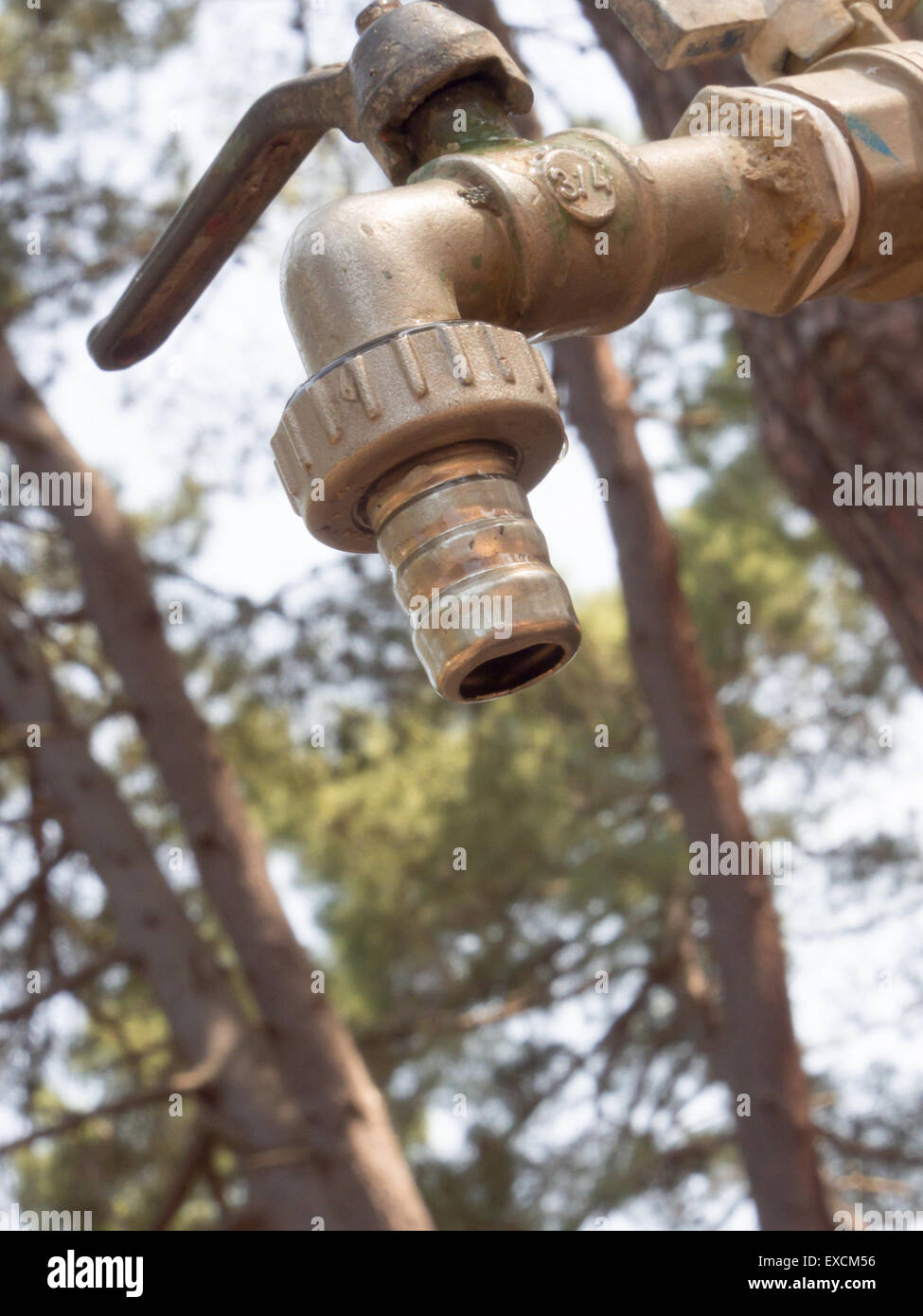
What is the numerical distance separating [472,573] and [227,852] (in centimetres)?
320

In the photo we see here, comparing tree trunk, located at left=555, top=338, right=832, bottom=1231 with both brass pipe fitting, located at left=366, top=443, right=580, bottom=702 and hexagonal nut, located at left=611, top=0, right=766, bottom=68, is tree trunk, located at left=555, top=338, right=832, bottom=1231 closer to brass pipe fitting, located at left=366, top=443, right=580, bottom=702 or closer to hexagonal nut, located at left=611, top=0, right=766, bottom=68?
hexagonal nut, located at left=611, top=0, right=766, bottom=68

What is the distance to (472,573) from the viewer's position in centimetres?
81

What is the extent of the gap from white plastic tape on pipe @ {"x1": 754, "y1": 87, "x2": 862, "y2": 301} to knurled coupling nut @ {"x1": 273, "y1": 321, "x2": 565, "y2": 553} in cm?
31

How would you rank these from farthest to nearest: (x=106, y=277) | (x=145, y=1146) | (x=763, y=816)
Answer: (x=763, y=816)
(x=145, y=1146)
(x=106, y=277)

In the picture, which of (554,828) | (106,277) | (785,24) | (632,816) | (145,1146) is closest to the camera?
(785,24)

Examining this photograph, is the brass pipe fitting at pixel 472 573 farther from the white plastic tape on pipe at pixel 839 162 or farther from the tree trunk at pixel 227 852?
the tree trunk at pixel 227 852

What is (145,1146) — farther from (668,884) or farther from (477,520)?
(477,520)

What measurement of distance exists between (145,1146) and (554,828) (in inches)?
95.2

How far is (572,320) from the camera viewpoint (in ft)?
3.33

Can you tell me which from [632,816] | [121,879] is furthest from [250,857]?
[632,816]

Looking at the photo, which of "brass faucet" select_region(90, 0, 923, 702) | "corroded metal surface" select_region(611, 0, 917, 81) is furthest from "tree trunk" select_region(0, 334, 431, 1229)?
"corroded metal surface" select_region(611, 0, 917, 81)

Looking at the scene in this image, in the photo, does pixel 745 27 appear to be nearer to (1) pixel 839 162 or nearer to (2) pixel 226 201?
(1) pixel 839 162

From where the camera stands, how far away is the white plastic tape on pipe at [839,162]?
41.0 inches

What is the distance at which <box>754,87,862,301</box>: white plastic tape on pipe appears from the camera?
1.04 m
